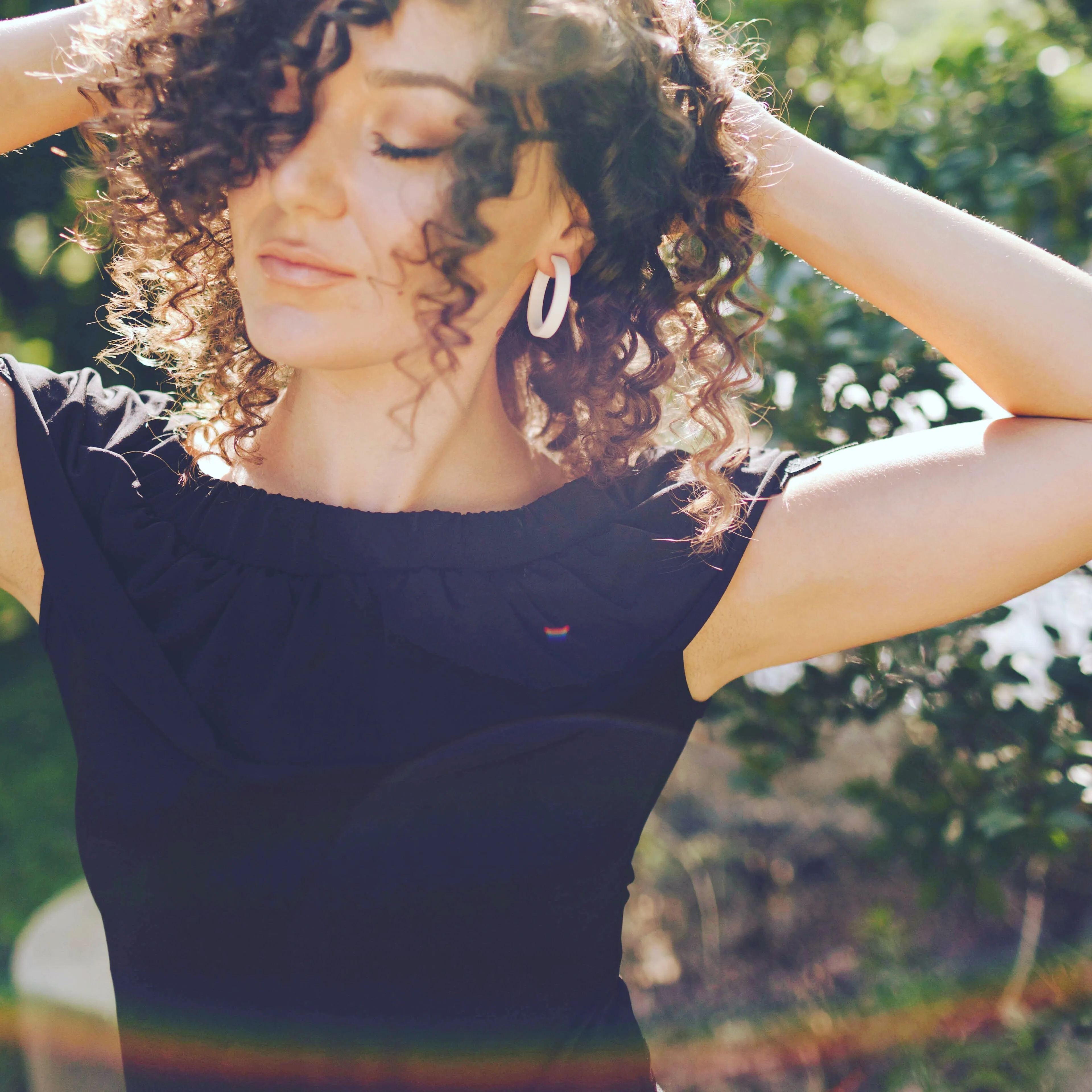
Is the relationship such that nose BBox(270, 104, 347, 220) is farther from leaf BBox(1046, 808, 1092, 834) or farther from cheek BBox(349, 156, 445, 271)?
leaf BBox(1046, 808, 1092, 834)

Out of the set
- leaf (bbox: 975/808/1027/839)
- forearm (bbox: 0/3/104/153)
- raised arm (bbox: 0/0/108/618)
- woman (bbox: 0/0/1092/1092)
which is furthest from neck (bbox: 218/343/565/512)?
leaf (bbox: 975/808/1027/839)

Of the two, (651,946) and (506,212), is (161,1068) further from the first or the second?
(651,946)

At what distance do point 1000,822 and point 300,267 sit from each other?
164cm

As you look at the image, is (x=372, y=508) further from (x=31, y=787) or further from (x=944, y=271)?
(x=31, y=787)

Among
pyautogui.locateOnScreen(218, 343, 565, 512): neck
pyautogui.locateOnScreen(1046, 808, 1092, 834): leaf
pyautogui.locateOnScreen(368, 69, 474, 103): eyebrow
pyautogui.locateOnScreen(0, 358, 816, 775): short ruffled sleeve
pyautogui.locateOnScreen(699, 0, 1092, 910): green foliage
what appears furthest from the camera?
pyautogui.locateOnScreen(699, 0, 1092, 910): green foliage

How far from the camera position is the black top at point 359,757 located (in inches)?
51.7

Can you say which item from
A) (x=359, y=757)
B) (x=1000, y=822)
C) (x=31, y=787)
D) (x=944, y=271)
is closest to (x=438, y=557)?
(x=359, y=757)

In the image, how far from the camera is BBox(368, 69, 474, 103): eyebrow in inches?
44.0

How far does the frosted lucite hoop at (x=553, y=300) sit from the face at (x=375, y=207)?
0.05 meters

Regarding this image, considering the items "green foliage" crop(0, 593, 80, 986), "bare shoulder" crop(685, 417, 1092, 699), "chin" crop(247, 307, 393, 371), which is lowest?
"green foliage" crop(0, 593, 80, 986)

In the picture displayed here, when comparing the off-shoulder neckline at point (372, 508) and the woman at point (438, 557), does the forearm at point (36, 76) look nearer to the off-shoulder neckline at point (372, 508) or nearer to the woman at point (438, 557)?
the woman at point (438, 557)

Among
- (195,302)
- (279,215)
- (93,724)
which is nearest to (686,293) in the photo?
(279,215)

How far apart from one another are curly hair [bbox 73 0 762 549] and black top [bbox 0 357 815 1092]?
19 centimetres

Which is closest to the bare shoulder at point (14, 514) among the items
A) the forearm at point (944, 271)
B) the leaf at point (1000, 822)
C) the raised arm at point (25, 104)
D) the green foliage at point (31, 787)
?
the raised arm at point (25, 104)
